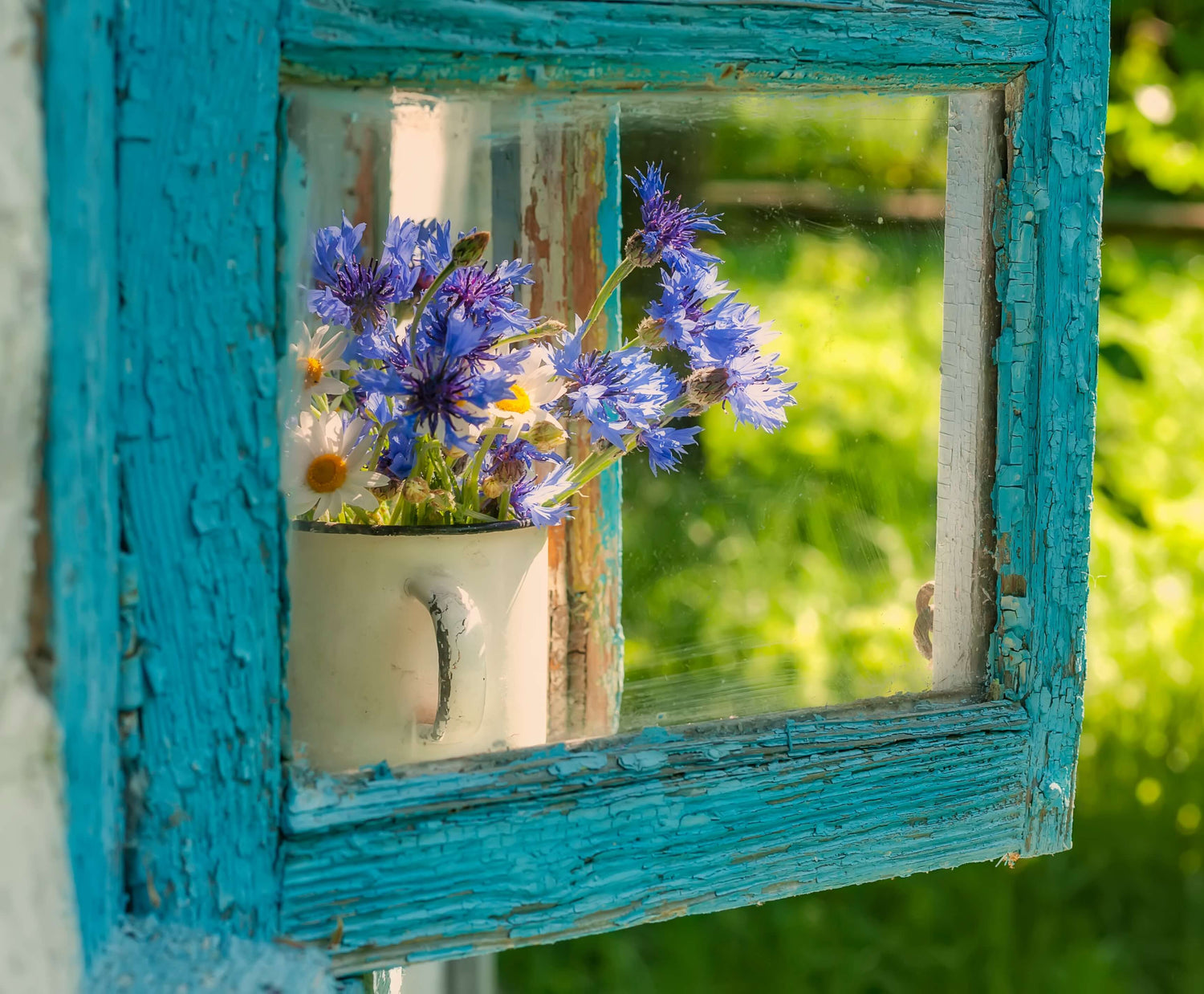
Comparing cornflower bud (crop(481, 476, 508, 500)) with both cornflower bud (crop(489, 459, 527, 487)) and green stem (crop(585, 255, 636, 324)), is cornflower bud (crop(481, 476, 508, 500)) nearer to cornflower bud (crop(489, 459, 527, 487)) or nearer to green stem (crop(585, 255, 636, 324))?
cornflower bud (crop(489, 459, 527, 487))

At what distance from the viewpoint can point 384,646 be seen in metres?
0.61

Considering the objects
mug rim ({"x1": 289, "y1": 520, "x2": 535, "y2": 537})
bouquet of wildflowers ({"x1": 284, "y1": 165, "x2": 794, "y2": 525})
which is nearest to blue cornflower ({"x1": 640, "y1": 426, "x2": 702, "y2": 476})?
bouquet of wildflowers ({"x1": 284, "y1": 165, "x2": 794, "y2": 525})

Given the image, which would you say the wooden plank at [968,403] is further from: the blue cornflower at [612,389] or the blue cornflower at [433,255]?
the blue cornflower at [433,255]

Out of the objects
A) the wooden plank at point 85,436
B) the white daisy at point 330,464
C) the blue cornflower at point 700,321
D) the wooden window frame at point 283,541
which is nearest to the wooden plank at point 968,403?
the wooden window frame at point 283,541

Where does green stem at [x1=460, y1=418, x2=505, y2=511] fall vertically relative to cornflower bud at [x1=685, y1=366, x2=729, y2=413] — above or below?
below

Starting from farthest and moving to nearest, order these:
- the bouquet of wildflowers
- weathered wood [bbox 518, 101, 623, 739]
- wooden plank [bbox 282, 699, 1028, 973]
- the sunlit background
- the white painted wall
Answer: the sunlit background, weathered wood [bbox 518, 101, 623, 739], the bouquet of wildflowers, wooden plank [bbox 282, 699, 1028, 973], the white painted wall

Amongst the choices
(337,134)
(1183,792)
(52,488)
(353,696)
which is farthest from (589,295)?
(1183,792)

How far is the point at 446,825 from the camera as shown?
21.2 inches

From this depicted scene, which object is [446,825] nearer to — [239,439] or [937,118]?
[239,439]

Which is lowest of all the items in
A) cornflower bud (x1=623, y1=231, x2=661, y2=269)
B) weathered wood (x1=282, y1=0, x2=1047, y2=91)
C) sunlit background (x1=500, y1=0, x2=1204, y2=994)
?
sunlit background (x1=500, y1=0, x2=1204, y2=994)

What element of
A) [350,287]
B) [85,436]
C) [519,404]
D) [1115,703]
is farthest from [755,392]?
[1115,703]

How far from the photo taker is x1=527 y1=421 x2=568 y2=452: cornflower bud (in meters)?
0.67

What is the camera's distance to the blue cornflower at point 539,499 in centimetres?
66

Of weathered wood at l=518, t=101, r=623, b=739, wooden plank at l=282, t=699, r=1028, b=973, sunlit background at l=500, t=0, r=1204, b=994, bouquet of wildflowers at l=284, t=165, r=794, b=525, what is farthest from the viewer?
sunlit background at l=500, t=0, r=1204, b=994
